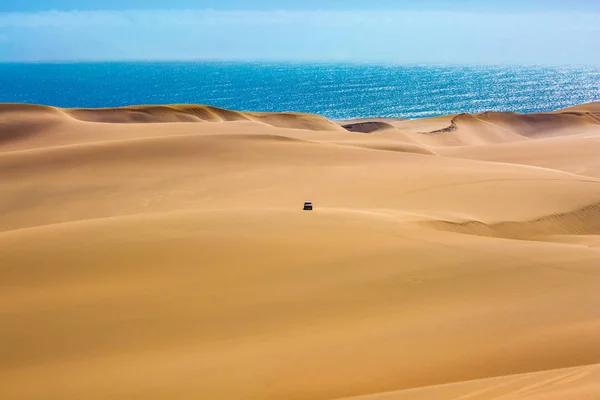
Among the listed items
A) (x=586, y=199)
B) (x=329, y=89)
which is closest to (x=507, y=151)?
(x=586, y=199)

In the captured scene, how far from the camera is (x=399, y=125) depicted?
62.7 m

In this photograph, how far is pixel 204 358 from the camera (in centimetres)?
567

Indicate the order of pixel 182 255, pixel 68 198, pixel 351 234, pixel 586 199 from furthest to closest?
pixel 68 198, pixel 586 199, pixel 351 234, pixel 182 255

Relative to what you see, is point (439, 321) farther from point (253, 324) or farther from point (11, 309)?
point (11, 309)

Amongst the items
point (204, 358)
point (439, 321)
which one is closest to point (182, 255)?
point (204, 358)

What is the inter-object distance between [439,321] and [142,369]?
10.3 ft

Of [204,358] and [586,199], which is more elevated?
[204,358]

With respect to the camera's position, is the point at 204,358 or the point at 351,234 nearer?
the point at 204,358

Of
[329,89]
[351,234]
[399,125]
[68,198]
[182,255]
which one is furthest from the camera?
[329,89]

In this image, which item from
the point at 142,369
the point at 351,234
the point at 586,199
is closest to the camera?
the point at 142,369

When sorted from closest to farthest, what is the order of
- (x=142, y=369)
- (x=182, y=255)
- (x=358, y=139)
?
(x=142, y=369) < (x=182, y=255) < (x=358, y=139)

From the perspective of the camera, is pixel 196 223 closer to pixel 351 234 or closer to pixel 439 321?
pixel 351 234

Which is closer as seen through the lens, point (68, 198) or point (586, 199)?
point (586, 199)

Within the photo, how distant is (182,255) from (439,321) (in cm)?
386
